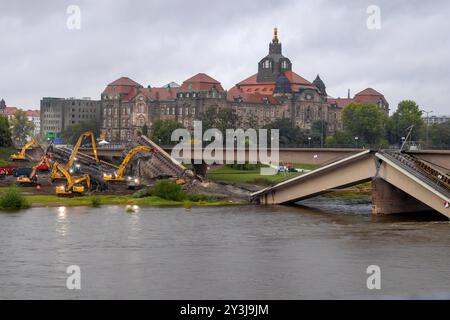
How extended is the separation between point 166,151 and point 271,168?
1941 cm

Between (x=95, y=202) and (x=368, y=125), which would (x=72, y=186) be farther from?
(x=368, y=125)

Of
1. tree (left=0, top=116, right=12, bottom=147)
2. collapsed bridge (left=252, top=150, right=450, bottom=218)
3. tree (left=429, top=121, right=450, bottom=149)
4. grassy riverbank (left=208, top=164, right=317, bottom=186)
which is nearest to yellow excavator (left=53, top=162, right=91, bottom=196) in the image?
grassy riverbank (left=208, top=164, right=317, bottom=186)

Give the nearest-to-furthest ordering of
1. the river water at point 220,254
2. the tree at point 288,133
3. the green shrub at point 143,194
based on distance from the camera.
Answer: the river water at point 220,254
the green shrub at point 143,194
the tree at point 288,133

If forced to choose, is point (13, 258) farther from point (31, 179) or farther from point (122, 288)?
point (31, 179)

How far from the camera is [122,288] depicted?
45906 mm

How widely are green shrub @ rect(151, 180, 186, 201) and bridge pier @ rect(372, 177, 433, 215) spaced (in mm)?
21291

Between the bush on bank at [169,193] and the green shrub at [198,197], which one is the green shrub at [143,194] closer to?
the bush on bank at [169,193]

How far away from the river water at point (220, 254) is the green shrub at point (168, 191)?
39.9 ft

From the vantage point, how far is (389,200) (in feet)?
273

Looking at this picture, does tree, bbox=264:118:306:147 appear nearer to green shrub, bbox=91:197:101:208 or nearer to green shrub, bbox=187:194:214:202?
green shrub, bbox=187:194:214:202

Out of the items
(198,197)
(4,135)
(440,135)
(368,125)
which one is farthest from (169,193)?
(440,135)

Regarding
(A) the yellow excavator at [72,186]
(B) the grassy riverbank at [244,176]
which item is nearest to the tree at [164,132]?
(B) the grassy riverbank at [244,176]

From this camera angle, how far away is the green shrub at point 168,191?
3720 inches
